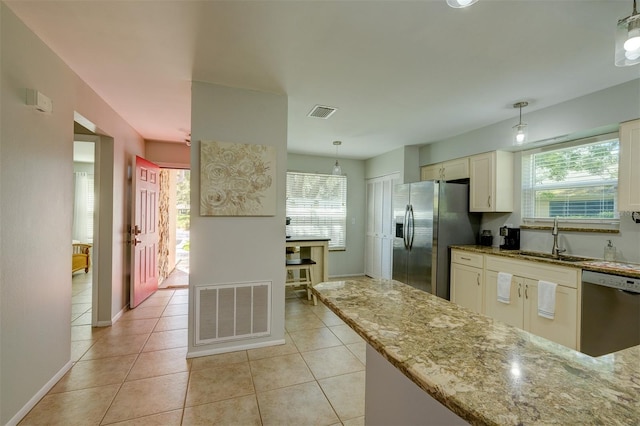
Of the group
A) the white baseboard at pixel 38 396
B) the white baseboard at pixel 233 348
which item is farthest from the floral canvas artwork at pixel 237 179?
the white baseboard at pixel 38 396

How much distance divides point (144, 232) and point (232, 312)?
2329 millimetres

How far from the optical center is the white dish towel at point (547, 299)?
2.57m

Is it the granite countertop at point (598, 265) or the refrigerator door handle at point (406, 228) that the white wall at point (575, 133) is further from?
the refrigerator door handle at point (406, 228)

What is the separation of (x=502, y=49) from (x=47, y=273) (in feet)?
11.9

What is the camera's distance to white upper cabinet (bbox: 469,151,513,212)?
3.50 m

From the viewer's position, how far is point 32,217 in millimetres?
1887

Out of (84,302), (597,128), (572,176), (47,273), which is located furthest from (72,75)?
(572,176)

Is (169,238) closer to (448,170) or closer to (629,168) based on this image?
(448,170)

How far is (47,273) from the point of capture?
2061 millimetres

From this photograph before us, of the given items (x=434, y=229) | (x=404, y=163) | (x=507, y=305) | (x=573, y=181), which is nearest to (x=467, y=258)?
(x=434, y=229)

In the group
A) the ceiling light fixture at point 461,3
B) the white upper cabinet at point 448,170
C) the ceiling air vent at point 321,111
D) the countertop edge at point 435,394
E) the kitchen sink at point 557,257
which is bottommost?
the kitchen sink at point 557,257

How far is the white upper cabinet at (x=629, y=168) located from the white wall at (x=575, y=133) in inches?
5.3

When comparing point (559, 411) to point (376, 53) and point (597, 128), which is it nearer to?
point (376, 53)

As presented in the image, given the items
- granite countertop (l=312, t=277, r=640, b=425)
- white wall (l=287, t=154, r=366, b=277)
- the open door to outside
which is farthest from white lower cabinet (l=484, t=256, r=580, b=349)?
the open door to outside
